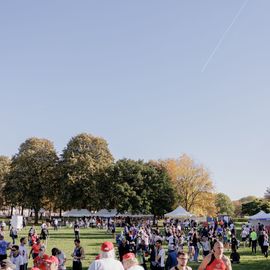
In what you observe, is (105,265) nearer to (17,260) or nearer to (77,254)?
(17,260)

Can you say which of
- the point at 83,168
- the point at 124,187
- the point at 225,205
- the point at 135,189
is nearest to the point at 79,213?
the point at 83,168

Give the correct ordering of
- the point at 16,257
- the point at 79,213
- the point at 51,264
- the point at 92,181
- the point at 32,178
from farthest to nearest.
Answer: the point at 32,178
the point at 92,181
the point at 79,213
the point at 16,257
the point at 51,264

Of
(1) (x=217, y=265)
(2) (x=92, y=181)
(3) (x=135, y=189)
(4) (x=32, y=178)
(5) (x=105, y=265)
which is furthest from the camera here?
(4) (x=32, y=178)

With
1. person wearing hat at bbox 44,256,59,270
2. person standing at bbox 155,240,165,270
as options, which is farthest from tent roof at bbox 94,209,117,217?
person wearing hat at bbox 44,256,59,270

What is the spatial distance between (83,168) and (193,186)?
67.7 ft

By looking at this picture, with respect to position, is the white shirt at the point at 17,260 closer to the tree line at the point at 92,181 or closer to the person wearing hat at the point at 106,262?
the person wearing hat at the point at 106,262

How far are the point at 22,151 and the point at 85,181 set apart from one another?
1351 cm

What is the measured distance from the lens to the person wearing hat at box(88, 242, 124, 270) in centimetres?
613

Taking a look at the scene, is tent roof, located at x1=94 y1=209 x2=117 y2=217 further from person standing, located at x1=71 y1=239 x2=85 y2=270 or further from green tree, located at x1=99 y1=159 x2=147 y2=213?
person standing, located at x1=71 y1=239 x2=85 y2=270

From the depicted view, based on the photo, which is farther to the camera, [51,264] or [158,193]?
[158,193]

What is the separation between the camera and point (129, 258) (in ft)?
21.6

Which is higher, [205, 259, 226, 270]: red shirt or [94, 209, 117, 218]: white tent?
[94, 209, 117, 218]: white tent

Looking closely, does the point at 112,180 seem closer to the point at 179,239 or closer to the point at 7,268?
the point at 179,239

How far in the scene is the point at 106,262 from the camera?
6.20 metres
